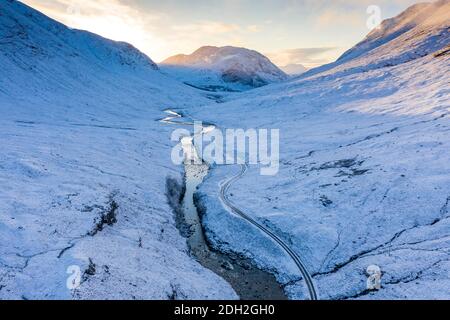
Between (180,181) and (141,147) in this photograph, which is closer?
(180,181)

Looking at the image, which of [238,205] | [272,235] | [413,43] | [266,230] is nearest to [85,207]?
[238,205]

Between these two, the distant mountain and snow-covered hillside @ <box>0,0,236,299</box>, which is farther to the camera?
the distant mountain

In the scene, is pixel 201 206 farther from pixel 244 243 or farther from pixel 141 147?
pixel 141 147

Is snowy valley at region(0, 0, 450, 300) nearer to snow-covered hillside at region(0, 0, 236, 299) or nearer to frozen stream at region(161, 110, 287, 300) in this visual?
snow-covered hillside at region(0, 0, 236, 299)

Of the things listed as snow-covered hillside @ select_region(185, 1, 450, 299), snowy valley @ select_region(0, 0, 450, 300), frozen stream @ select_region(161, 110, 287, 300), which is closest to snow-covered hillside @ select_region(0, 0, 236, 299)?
snowy valley @ select_region(0, 0, 450, 300)

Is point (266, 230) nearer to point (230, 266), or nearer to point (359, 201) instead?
point (230, 266)
